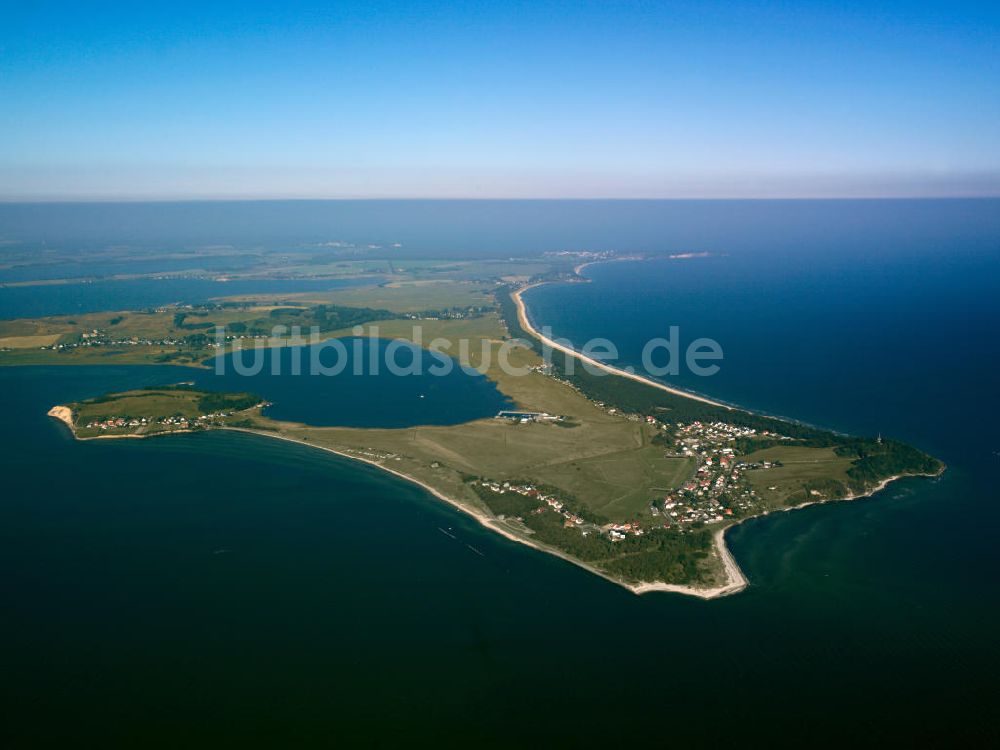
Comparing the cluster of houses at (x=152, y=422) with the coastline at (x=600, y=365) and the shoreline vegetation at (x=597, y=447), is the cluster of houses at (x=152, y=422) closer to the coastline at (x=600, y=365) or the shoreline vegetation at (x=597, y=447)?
the shoreline vegetation at (x=597, y=447)

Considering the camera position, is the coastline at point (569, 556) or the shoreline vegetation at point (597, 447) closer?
the coastline at point (569, 556)

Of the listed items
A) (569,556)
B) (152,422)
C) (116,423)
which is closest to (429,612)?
(569,556)

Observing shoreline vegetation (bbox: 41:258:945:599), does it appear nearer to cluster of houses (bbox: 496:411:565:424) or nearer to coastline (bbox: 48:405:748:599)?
coastline (bbox: 48:405:748:599)

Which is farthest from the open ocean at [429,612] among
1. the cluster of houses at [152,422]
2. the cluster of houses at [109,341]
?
the cluster of houses at [109,341]

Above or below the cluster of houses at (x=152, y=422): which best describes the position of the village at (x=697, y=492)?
below

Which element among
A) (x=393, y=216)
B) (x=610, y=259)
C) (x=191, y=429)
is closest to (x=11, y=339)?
(x=191, y=429)

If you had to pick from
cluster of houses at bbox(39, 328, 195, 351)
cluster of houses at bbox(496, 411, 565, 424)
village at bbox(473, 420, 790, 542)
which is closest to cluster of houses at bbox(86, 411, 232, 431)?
cluster of houses at bbox(496, 411, 565, 424)
